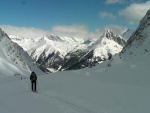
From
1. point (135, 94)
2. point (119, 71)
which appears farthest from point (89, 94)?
point (119, 71)

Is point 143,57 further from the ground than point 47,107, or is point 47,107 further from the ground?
point 143,57

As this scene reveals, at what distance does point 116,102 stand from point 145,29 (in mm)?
46068

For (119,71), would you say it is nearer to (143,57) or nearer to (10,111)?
(143,57)

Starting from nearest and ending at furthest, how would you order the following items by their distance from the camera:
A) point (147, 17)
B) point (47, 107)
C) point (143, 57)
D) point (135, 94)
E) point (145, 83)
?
point (47, 107), point (135, 94), point (145, 83), point (143, 57), point (147, 17)

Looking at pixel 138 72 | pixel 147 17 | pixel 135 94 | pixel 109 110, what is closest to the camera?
pixel 109 110

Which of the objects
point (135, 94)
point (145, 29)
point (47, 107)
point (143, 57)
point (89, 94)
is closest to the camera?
point (47, 107)

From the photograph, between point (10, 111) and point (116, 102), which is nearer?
point (10, 111)

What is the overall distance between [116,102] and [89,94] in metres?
4.91

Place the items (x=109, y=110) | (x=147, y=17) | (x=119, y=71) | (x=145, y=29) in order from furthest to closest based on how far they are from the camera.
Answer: (x=147, y=17) < (x=145, y=29) < (x=119, y=71) < (x=109, y=110)

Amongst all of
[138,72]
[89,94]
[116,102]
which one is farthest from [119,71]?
[116,102]

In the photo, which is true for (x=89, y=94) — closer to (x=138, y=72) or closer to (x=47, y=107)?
(x=47, y=107)

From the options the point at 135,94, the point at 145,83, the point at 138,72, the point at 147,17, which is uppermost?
the point at 147,17

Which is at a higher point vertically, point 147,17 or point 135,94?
point 147,17

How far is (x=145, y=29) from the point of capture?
222 ft
